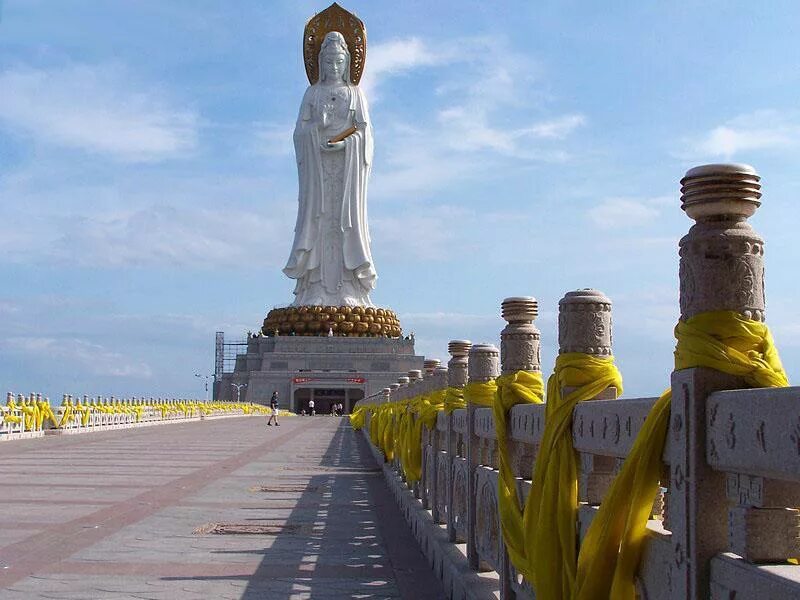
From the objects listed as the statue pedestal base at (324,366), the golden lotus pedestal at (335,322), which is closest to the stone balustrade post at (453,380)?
the statue pedestal base at (324,366)

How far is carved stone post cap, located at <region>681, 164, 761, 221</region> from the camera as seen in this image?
7.00 feet

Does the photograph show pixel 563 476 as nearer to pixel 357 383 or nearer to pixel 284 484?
pixel 284 484

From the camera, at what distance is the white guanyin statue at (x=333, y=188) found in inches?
1532

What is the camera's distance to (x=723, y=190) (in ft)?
7.06

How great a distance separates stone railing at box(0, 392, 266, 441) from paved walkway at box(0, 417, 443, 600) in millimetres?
6880

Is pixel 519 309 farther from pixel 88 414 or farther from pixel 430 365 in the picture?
pixel 88 414

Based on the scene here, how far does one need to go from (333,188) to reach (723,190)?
3843 centimetres

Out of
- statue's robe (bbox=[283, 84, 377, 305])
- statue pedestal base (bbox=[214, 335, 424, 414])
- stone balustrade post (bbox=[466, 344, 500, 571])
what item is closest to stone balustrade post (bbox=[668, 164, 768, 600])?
stone balustrade post (bbox=[466, 344, 500, 571])

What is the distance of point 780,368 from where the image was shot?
210 cm

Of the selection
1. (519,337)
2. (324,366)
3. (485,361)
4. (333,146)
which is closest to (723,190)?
(519,337)

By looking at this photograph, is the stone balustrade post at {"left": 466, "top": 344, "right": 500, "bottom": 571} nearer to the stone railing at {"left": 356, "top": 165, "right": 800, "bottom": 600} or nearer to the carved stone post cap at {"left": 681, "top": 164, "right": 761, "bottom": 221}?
the stone railing at {"left": 356, "top": 165, "right": 800, "bottom": 600}

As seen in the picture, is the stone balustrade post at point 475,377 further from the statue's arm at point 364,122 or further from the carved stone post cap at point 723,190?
the statue's arm at point 364,122

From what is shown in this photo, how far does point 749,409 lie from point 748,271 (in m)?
0.40

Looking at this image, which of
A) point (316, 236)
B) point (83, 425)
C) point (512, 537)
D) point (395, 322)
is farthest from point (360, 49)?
point (512, 537)
